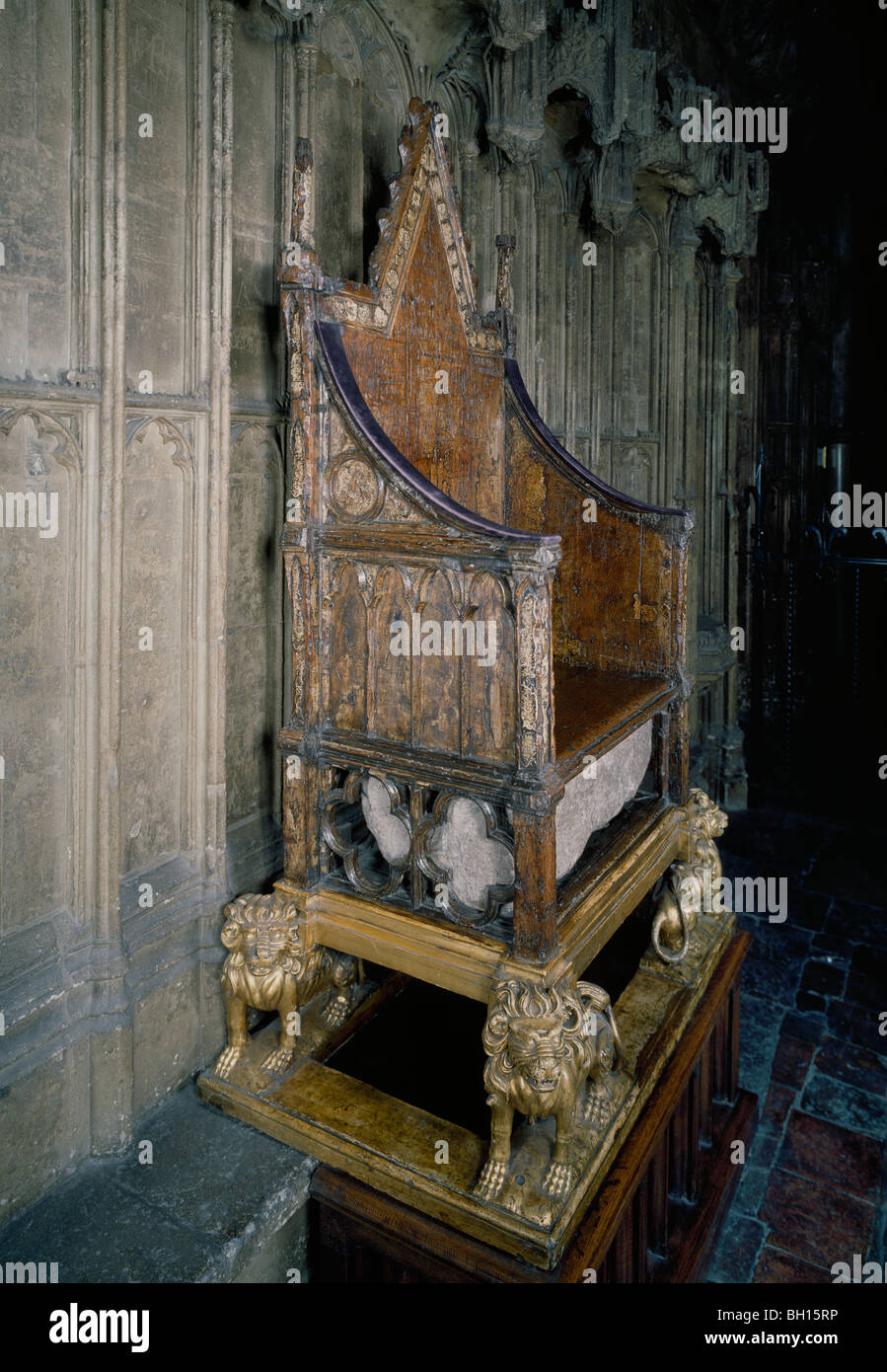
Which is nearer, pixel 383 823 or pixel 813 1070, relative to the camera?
pixel 383 823

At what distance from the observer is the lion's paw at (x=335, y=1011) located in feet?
8.73

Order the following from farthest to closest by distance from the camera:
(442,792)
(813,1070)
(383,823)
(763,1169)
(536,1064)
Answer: (813,1070), (763,1169), (383,823), (442,792), (536,1064)

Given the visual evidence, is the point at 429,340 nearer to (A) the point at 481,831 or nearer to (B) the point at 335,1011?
(A) the point at 481,831

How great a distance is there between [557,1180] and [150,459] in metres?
1.92

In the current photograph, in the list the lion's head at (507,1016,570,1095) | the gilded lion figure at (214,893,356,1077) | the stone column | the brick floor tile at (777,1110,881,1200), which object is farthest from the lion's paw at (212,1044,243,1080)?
the brick floor tile at (777,1110,881,1200)

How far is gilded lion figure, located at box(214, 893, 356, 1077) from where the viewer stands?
2271mm

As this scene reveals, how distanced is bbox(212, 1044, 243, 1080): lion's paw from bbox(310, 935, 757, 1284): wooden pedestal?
365 millimetres

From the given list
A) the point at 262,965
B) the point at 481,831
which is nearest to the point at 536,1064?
the point at 481,831

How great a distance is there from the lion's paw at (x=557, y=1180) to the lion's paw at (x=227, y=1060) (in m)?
0.87

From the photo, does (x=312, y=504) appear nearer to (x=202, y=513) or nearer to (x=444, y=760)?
(x=202, y=513)

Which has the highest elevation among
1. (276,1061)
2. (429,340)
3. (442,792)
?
(429,340)

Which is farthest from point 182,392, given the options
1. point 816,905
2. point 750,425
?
point 750,425

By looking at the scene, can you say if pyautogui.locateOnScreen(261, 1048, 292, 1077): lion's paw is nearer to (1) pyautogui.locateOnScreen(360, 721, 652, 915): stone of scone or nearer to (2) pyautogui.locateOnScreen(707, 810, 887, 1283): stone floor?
(1) pyautogui.locateOnScreen(360, 721, 652, 915): stone of scone

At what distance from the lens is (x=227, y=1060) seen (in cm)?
239
